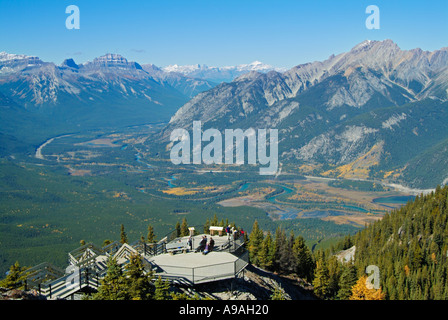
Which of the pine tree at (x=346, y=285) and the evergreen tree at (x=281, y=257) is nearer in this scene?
the pine tree at (x=346, y=285)

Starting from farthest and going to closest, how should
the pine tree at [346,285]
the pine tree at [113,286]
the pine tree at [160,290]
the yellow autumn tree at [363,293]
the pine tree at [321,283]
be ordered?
the pine tree at [346,285], the pine tree at [321,283], the yellow autumn tree at [363,293], the pine tree at [160,290], the pine tree at [113,286]

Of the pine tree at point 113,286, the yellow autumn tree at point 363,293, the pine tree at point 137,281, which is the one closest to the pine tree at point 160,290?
the pine tree at point 137,281

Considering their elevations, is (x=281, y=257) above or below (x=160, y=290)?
below

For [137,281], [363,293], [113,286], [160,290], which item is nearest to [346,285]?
[363,293]

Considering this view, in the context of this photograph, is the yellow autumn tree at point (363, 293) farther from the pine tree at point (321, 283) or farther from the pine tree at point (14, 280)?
→ the pine tree at point (14, 280)

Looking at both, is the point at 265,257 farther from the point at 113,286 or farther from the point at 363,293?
the point at 113,286

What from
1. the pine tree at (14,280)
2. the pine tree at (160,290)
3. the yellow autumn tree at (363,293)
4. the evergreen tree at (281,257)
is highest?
the pine tree at (160,290)

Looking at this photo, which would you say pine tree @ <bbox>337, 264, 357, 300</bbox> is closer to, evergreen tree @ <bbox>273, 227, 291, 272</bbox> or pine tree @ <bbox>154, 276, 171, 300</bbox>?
evergreen tree @ <bbox>273, 227, 291, 272</bbox>

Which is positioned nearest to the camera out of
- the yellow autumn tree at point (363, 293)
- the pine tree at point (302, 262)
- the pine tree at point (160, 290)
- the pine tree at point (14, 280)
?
the pine tree at point (160, 290)

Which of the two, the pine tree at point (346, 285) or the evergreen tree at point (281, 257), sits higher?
the evergreen tree at point (281, 257)

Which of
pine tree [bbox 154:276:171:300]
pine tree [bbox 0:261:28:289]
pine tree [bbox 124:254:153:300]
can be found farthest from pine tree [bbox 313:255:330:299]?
pine tree [bbox 0:261:28:289]
